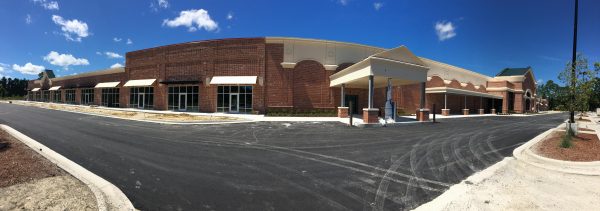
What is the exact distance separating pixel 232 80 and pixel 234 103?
235 centimetres

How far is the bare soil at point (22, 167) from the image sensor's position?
5090 millimetres

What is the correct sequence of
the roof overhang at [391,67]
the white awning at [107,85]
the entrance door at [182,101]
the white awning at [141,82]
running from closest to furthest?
the roof overhang at [391,67] → the entrance door at [182,101] → the white awning at [141,82] → the white awning at [107,85]

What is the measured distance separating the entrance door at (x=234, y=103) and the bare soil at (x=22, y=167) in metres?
19.1

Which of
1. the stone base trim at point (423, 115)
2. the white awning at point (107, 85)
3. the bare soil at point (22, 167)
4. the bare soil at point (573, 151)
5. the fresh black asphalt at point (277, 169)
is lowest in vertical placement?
the fresh black asphalt at point (277, 169)

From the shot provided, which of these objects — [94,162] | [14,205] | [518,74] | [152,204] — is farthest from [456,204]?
[518,74]

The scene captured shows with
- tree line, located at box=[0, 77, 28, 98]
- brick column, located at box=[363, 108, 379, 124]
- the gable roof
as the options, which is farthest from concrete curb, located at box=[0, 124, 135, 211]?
tree line, located at box=[0, 77, 28, 98]

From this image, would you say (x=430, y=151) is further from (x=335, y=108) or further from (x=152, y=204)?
(x=335, y=108)

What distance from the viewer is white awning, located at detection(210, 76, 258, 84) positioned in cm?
2545

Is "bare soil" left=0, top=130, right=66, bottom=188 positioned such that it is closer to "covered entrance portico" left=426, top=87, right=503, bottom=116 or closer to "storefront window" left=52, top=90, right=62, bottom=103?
"covered entrance portico" left=426, top=87, right=503, bottom=116

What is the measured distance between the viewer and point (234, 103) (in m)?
26.8

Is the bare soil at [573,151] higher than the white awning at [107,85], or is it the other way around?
the white awning at [107,85]

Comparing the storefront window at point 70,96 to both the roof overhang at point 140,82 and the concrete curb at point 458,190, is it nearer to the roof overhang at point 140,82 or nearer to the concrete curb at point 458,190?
the roof overhang at point 140,82

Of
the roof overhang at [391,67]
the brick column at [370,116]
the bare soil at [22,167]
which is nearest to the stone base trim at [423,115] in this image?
the roof overhang at [391,67]

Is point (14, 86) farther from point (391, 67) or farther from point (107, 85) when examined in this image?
point (391, 67)
